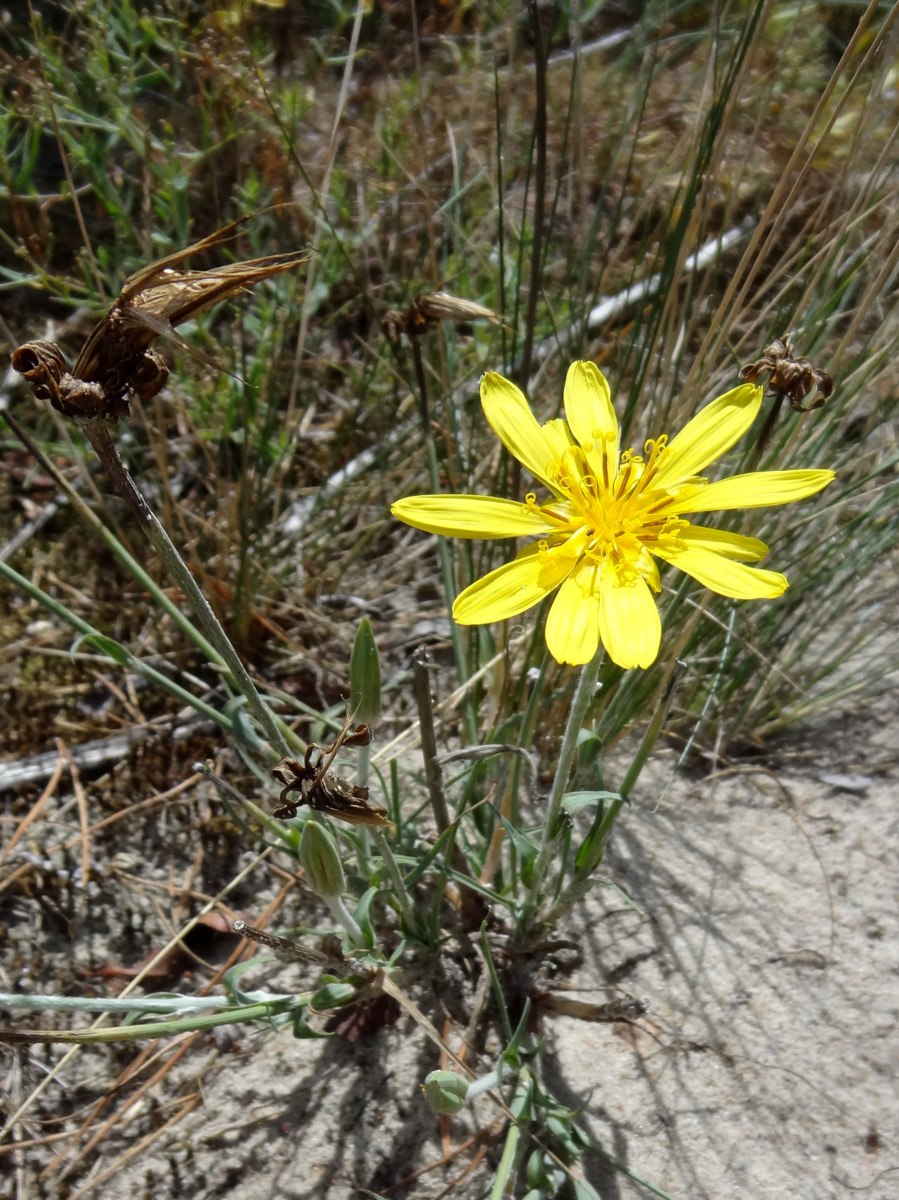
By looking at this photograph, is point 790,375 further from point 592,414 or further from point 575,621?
point 575,621

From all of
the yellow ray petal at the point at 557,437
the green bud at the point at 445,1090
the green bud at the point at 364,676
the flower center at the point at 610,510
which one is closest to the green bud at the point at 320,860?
the green bud at the point at 364,676

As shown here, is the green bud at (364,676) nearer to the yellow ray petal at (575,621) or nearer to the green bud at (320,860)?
the green bud at (320,860)

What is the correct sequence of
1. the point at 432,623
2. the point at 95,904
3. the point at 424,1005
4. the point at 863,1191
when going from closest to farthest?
the point at 863,1191, the point at 424,1005, the point at 95,904, the point at 432,623

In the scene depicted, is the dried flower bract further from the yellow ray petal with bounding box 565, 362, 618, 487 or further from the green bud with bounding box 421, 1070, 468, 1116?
the green bud with bounding box 421, 1070, 468, 1116

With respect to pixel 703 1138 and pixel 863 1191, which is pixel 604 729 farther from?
pixel 863 1191

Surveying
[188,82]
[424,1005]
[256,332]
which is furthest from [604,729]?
[188,82]

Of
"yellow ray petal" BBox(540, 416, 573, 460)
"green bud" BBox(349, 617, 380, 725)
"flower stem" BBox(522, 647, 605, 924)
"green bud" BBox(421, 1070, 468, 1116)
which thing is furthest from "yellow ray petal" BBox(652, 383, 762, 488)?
"green bud" BBox(421, 1070, 468, 1116)
